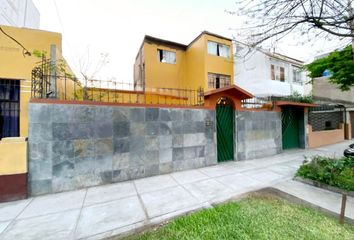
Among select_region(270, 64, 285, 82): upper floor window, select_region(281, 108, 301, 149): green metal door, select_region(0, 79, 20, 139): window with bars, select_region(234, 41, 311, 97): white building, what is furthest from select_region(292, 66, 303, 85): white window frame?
select_region(0, 79, 20, 139): window with bars

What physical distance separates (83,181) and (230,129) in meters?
5.62

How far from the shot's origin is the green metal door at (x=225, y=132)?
7336 mm

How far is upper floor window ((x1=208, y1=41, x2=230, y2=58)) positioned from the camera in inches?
536

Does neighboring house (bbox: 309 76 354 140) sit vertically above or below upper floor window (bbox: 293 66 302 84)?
below

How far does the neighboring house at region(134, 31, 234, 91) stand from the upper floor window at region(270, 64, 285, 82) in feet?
10.4

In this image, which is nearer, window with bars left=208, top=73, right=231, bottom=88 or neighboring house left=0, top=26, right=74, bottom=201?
neighboring house left=0, top=26, right=74, bottom=201

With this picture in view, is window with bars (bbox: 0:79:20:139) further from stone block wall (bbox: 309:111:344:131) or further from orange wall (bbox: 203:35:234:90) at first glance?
stone block wall (bbox: 309:111:344:131)

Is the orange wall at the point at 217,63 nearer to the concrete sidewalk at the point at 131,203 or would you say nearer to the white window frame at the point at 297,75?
the white window frame at the point at 297,75

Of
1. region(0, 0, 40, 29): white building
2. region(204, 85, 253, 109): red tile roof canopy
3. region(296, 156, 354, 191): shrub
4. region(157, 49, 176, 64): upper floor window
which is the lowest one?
region(296, 156, 354, 191): shrub

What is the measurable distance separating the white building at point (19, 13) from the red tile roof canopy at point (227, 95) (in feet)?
37.9

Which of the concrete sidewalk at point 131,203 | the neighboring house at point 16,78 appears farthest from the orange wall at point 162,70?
the concrete sidewalk at point 131,203

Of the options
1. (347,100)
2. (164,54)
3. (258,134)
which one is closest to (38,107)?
(258,134)

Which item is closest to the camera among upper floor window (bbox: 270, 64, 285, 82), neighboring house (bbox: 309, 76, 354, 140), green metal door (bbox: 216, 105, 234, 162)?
green metal door (bbox: 216, 105, 234, 162)

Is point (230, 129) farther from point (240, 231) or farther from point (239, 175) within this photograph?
point (240, 231)
